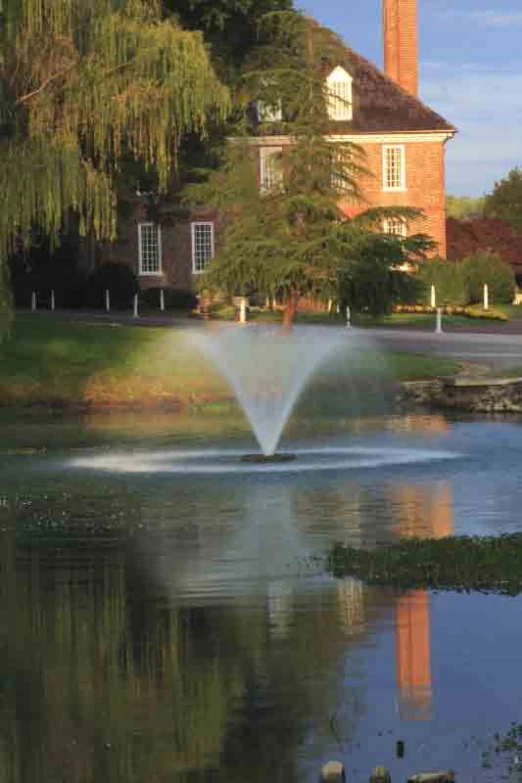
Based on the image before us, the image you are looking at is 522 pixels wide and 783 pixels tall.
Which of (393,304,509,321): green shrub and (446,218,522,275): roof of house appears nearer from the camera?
(393,304,509,321): green shrub

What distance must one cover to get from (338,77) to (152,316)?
1806 centimetres

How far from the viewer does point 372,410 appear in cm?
3628

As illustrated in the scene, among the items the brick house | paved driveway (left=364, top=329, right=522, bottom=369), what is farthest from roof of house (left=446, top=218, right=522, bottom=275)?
paved driveway (left=364, top=329, right=522, bottom=369)

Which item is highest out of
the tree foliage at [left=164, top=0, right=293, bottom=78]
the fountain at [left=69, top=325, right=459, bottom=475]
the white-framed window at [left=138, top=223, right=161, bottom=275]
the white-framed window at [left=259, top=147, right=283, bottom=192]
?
the tree foliage at [left=164, top=0, right=293, bottom=78]

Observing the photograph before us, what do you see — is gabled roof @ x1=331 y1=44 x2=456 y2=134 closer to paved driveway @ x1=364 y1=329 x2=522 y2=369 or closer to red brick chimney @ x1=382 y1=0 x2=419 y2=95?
red brick chimney @ x1=382 y1=0 x2=419 y2=95

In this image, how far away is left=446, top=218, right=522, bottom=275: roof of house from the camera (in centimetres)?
8119

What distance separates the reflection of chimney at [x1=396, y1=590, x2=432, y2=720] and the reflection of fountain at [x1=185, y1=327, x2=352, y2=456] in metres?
16.5

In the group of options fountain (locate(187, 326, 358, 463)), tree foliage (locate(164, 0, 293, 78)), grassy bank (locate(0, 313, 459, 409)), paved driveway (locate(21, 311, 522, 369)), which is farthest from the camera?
paved driveway (locate(21, 311, 522, 369))

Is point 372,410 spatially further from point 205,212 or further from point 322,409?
point 205,212

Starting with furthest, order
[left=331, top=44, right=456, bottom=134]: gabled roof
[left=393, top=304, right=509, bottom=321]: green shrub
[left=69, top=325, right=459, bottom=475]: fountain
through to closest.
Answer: [left=331, top=44, right=456, bottom=134]: gabled roof
[left=393, top=304, right=509, bottom=321]: green shrub
[left=69, top=325, right=459, bottom=475]: fountain

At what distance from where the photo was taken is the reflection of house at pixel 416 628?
10.4 meters

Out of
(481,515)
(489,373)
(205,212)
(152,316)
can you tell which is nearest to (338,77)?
(205,212)

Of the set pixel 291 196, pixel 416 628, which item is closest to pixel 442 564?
pixel 416 628

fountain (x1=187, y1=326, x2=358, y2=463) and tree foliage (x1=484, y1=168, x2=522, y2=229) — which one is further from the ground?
tree foliage (x1=484, y1=168, x2=522, y2=229)
